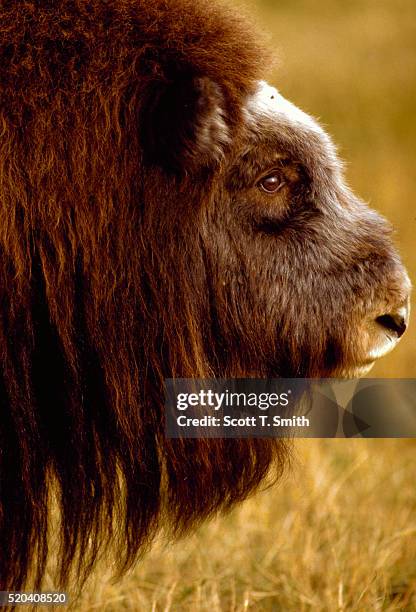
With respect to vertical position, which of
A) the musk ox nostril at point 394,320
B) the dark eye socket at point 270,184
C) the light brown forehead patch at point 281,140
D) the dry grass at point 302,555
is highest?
the light brown forehead patch at point 281,140

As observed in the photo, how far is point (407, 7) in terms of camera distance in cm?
397

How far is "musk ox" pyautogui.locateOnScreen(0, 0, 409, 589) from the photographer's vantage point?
202cm

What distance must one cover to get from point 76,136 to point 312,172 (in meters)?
0.55

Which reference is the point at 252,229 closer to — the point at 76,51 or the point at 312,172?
the point at 312,172

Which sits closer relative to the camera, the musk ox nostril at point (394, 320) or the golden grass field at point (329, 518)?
the musk ox nostril at point (394, 320)

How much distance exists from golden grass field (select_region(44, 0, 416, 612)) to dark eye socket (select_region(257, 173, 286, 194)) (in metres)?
0.35

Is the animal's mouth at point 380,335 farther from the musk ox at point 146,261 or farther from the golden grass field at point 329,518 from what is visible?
the golden grass field at point 329,518

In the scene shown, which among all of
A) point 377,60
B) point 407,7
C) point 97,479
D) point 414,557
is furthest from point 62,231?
point 377,60

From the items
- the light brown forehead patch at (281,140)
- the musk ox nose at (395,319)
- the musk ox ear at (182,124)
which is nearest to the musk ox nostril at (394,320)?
the musk ox nose at (395,319)

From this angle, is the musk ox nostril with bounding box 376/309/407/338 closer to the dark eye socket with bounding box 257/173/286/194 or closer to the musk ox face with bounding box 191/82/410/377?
the musk ox face with bounding box 191/82/410/377

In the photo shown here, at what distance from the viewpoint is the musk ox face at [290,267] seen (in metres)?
2.18

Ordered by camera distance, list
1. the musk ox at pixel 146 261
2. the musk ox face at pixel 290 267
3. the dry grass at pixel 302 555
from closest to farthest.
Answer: the musk ox at pixel 146 261 < the musk ox face at pixel 290 267 < the dry grass at pixel 302 555

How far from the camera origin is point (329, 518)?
3340 mm

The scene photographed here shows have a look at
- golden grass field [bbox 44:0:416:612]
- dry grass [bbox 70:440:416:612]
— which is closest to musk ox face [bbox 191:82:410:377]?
golden grass field [bbox 44:0:416:612]
